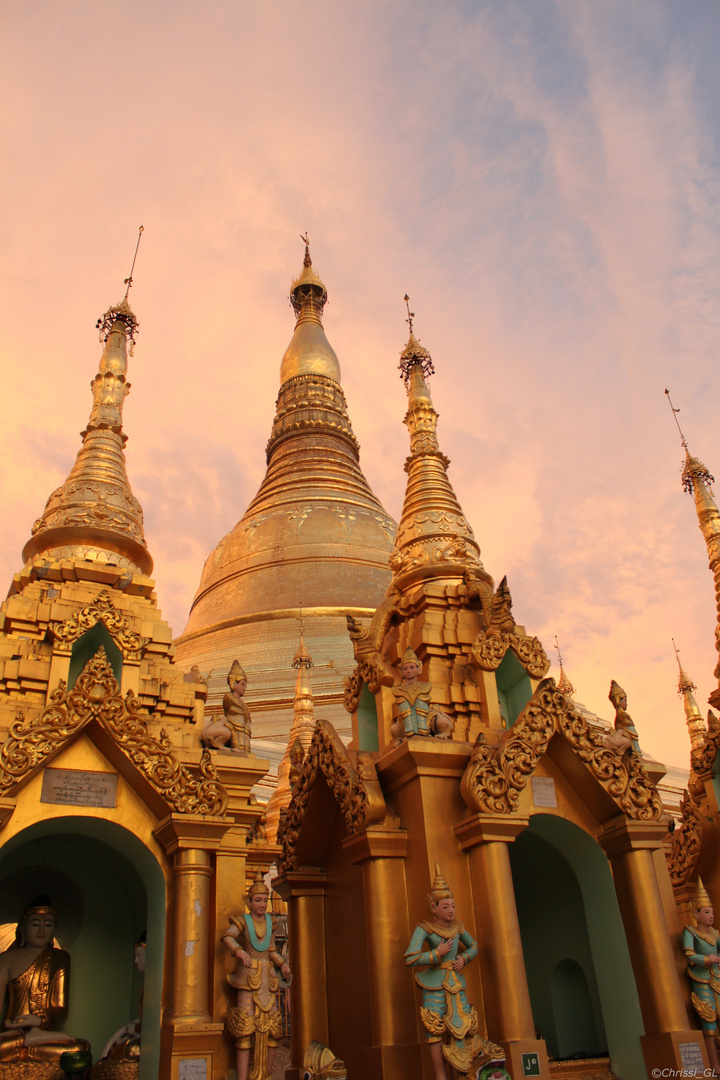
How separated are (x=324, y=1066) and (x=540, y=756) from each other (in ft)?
11.8

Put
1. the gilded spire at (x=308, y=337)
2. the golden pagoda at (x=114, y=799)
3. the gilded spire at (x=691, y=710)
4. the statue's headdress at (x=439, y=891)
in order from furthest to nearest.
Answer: the gilded spire at (x=308, y=337)
the gilded spire at (x=691, y=710)
the golden pagoda at (x=114, y=799)
the statue's headdress at (x=439, y=891)

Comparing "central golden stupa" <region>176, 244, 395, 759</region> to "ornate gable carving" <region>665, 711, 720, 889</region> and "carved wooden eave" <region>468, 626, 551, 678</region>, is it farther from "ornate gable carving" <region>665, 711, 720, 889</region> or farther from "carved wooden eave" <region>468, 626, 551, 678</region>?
"ornate gable carving" <region>665, 711, 720, 889</region>

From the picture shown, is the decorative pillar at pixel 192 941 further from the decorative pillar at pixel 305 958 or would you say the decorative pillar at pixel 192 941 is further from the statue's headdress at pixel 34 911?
the statue's headdress at pixel 34 911

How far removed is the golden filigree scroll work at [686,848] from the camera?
1147cm

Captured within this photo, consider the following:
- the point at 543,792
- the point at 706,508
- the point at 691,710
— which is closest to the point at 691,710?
the point at 691,710

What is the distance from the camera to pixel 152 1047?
839cm

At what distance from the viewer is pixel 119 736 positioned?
893 cm

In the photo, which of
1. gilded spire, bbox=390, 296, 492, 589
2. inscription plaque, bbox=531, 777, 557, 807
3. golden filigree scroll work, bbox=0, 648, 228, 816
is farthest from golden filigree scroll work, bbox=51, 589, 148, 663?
inscription plaque, bbox=531, 777, 557, 807

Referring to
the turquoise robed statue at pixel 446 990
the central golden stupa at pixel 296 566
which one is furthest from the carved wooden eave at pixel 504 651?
the central golden stupa at pixel 296 566

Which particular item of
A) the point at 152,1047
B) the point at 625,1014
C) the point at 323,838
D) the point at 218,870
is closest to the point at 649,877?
the point at 625,1014

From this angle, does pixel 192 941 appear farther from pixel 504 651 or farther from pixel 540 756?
pixel 504 651

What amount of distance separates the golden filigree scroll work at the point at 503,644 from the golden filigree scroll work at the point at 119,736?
404cm

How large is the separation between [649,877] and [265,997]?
4.00 metres

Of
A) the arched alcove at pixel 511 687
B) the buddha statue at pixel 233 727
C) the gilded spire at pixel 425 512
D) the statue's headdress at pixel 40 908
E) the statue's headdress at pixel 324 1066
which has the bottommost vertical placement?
the statue's headdress at pixel 324 1066
